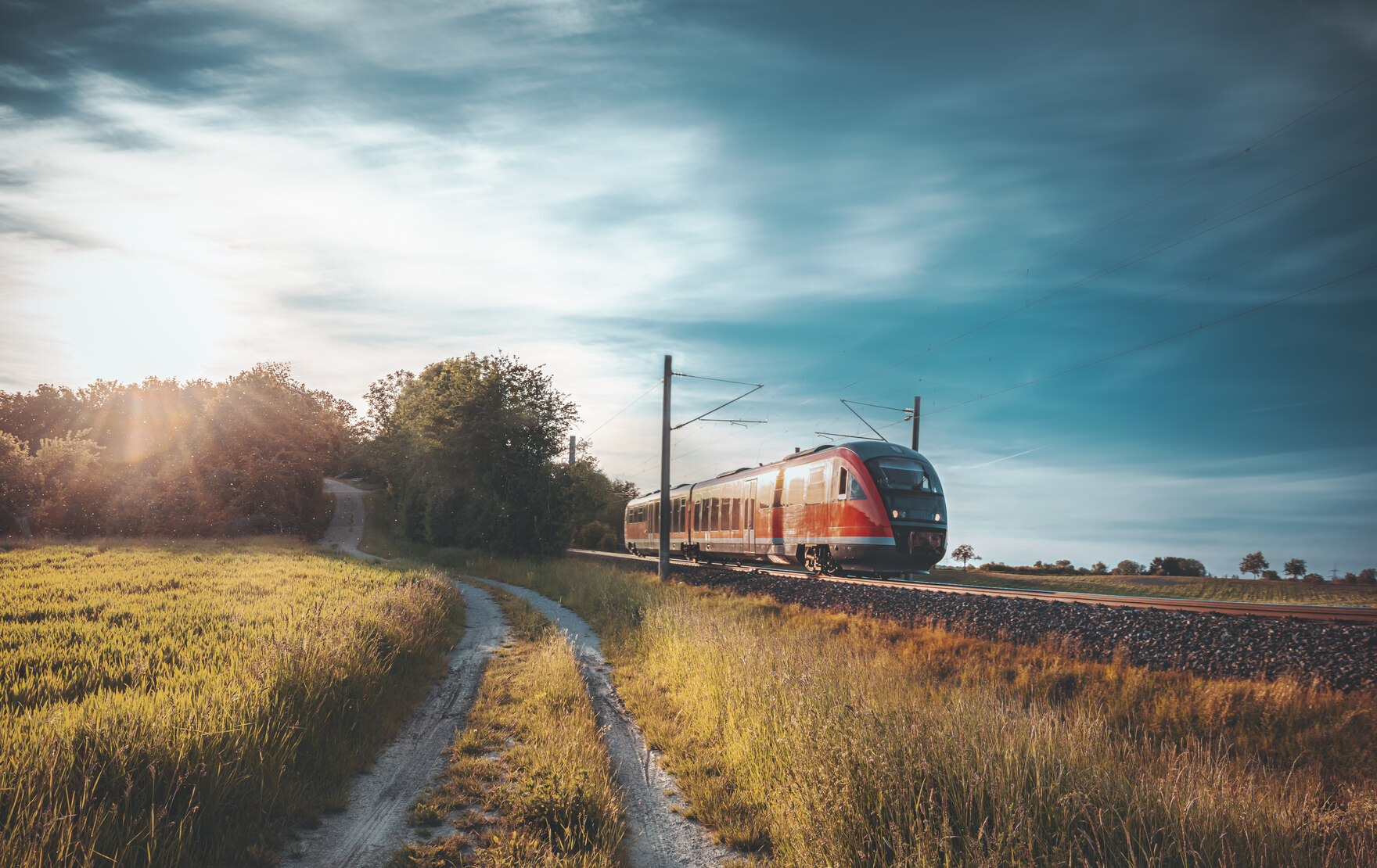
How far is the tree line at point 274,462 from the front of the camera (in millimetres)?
36156

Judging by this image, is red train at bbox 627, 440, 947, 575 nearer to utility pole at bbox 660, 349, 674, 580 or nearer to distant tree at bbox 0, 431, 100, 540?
utility pole at bbox 660, 349, 674, 580

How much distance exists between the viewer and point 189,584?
16.1m

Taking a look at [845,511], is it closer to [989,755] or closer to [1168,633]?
[1168,633]

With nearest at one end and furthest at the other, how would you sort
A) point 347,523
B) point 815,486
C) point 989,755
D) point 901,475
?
point 989,755
point 901,475
point 815,486
point 347,523

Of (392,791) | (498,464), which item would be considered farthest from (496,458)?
(392,791)

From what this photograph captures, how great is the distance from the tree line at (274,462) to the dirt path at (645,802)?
27.5 m

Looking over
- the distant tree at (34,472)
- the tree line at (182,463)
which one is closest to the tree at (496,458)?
the tree line at (182,463)

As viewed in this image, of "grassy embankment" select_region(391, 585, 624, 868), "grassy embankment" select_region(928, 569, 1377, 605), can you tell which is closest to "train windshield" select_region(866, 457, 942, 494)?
"grassy embankment" select_region(928, 569, 1377, 605)

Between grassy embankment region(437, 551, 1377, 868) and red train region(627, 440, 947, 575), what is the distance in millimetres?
5715

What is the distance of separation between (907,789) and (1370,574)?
2564 centimetres

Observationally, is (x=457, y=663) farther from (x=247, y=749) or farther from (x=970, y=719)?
(x=970, y=719)

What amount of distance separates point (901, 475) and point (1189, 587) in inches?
529

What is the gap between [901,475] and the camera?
1745cm

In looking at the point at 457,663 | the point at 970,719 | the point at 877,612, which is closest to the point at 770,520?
the point at 877,612
